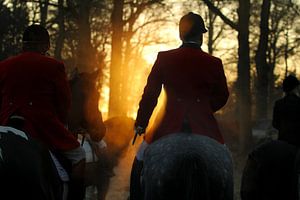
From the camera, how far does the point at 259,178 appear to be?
23.8 feet

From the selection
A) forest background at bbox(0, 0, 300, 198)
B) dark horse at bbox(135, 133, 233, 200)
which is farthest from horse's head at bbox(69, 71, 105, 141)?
forest background at bbox(0, 0, 300, 198)

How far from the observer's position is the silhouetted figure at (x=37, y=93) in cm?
545

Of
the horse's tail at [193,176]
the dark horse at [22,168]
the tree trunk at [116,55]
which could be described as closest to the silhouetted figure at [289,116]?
the horse's tail at [193,176]

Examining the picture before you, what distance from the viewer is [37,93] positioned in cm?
549

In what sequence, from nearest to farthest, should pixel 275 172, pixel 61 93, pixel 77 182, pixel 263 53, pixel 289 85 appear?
pixel 61 93, pixel 77 182, pixel 275 172, pixel 289 85, pixel 263 53

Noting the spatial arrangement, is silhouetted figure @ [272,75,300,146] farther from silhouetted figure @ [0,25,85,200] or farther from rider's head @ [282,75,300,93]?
silhouetted figure @ [0,25,85,200]

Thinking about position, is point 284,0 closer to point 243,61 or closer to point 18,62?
point 243,61

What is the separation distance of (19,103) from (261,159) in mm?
3212

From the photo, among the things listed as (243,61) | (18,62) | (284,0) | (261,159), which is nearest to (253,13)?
(284,0)

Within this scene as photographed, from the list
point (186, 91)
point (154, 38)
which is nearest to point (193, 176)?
point (186, 91)

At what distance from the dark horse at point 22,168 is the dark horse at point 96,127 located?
5.49 ft

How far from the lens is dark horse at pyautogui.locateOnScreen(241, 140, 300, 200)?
718 cm

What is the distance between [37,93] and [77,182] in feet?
3.52

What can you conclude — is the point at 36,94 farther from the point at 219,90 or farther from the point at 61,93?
the point at 219,90
